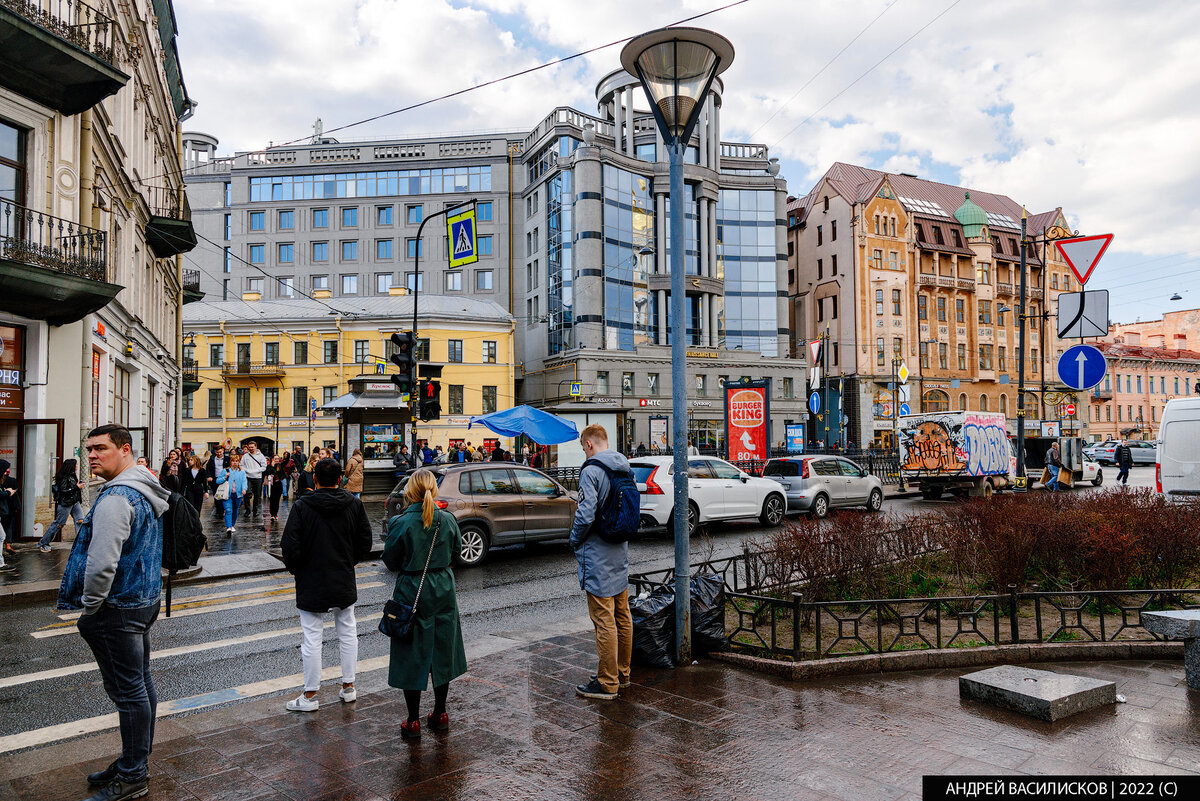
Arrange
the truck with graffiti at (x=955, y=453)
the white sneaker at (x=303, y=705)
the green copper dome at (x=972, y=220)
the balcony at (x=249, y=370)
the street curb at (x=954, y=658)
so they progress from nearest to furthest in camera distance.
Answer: the white sneaker at (x=303, y=705) < the street curb at (x=954, y=658) < the truck with graffiti at (x=955, y=453) < the balcony at (x=249, y=370) < the green copper dome at (x=972, y=220)

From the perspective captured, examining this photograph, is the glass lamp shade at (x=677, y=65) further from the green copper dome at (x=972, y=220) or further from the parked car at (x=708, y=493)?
the green copper dome at (x=972, y=220)

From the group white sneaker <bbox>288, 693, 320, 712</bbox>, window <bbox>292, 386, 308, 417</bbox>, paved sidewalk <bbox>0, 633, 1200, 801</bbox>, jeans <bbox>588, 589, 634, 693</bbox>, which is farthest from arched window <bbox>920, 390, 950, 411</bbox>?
white sneaker <bbox>288, 693, 320, 712</bbox>

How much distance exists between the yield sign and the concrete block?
526cm

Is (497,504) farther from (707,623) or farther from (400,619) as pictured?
(400,619)

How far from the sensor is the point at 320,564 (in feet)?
19.1

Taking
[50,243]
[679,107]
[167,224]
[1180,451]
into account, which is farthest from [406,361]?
[1180,451]

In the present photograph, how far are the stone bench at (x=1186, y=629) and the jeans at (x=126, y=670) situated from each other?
6.90 meters

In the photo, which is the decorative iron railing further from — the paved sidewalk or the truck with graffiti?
the truck with graffiti

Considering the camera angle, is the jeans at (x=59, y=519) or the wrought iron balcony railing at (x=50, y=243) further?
the wrought iron balcony railing at (x=50, y=243)

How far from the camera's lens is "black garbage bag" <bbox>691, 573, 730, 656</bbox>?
6.81 meters

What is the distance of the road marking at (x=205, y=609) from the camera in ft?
28.7

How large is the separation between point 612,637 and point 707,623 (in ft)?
4.14

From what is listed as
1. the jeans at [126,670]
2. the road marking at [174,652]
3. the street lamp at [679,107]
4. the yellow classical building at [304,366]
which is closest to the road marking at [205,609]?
the road marking at [174,652]

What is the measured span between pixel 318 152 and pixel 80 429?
54.2 m
